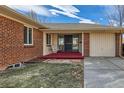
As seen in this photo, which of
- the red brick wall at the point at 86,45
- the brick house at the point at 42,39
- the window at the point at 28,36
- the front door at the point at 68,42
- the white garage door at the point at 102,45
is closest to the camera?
the brick house at the point at 42,39

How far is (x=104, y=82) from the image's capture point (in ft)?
20.7

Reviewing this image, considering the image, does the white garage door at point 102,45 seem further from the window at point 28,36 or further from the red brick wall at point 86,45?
the window at point 28,36

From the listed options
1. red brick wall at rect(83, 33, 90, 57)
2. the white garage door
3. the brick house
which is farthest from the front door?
the white garage door

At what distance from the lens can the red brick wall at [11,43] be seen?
8.92 m

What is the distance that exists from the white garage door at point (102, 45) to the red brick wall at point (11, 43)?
6.68 meters

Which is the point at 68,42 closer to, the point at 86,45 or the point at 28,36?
the point at 86,45

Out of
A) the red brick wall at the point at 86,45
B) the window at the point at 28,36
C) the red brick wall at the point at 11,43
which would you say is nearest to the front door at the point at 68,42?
the red brick wall at the point at 86,45

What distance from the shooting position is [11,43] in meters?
9.95

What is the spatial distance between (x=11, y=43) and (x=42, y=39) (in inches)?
301

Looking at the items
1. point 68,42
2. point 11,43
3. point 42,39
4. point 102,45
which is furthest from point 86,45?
point 11,43

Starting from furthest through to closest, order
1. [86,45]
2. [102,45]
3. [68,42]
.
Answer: [68,42] < [102,45] < [86,45]
